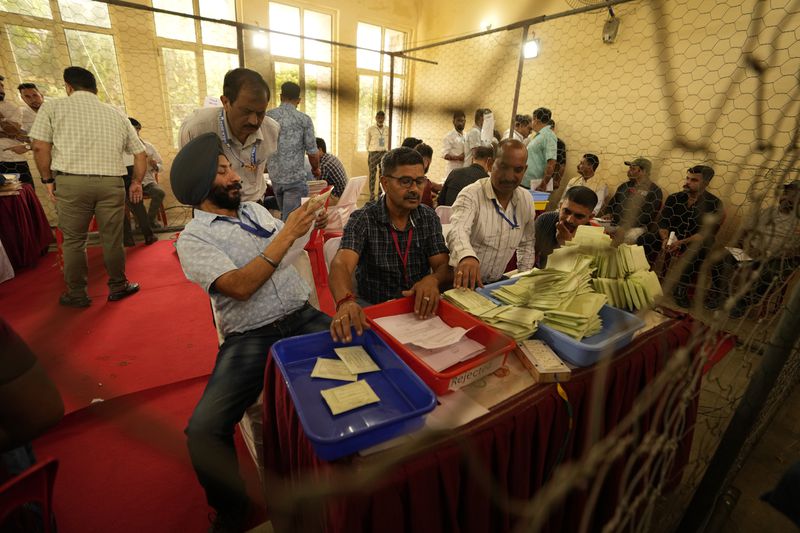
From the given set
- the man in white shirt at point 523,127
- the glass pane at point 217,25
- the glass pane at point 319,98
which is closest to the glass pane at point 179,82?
the glass pane at point 217,25

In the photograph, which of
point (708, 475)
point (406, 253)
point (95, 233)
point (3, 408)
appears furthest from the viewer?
point (95, 233)

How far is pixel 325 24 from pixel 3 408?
8.49 metres

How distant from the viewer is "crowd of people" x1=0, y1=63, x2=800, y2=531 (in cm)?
140

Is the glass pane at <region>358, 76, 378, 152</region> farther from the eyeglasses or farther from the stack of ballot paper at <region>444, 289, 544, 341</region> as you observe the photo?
the stack of ballot paper at <region>444, 289, 544, 341</region>

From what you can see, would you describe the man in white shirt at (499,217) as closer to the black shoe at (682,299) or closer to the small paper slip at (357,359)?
the small paper slip at (357,359)

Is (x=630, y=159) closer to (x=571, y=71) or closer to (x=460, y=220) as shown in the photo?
(x=571, y=71)

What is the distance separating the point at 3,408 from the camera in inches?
37.3

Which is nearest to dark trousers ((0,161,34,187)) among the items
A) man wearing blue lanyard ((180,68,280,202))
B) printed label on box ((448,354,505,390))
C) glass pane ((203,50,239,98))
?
glass pane ((203,50,239,98))

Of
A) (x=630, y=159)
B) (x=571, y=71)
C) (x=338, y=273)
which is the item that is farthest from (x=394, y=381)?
(x=571, y=71)

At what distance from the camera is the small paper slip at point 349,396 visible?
98 cm

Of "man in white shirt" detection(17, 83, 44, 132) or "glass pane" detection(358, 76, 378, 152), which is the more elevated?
"glass pane" detection(358, 76, 378, 152)

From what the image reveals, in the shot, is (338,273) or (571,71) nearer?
(338,273)

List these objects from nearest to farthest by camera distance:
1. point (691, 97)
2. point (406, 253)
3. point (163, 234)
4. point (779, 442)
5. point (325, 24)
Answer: point (406, 253), point (779, 442), point (691, 97), point (163, 234), point (325, 24)

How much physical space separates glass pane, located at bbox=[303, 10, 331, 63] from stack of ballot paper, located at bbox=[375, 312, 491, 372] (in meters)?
7.75
